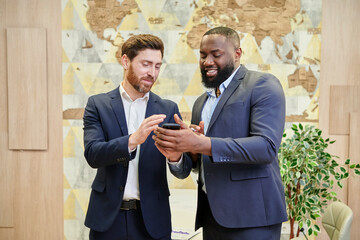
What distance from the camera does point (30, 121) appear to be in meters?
3.66

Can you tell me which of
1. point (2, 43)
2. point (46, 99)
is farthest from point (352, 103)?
point (2, 43)

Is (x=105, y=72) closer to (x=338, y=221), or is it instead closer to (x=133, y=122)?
(x=133, y=122)

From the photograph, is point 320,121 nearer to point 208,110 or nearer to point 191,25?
point 191,25

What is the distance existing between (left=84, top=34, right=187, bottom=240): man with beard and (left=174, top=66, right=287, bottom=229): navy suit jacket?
263mm

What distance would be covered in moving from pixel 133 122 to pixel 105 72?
1884 millimetres

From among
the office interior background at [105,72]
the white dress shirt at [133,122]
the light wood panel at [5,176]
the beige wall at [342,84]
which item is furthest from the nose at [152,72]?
the light wood panel at [5,176]

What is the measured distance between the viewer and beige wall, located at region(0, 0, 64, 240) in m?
3.62

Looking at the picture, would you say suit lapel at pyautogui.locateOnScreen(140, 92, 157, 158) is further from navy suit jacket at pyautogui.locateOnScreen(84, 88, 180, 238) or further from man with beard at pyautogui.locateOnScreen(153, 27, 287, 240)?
man with beard at pyautogui.locateOnScreen(153, 27, 287, 240)

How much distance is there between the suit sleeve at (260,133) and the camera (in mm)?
1607

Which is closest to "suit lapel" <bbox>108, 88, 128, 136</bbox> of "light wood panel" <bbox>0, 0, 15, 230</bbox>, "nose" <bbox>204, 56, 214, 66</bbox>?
"nose" <bbox>204, 56, 214, 66</bbox>

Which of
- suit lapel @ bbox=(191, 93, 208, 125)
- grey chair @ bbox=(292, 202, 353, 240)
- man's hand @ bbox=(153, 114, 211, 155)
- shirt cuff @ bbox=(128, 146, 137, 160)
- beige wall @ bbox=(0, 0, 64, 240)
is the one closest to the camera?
man's hand @ bbox=(153, 114, 211, 155)

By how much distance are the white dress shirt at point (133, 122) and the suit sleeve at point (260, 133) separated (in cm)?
47

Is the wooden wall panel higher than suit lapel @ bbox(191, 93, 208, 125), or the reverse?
suit lapel @ bbox(191, 93, 208, 125)

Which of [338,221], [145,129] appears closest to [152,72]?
[145,129]
